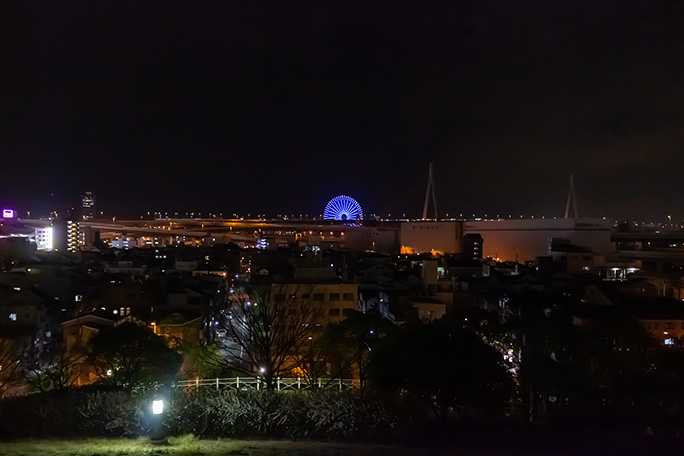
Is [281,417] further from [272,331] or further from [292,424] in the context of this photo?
[272,331]

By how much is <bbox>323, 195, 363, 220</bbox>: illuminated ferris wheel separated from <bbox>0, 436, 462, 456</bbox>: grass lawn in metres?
34.9

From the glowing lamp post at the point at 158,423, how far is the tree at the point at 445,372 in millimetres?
1574

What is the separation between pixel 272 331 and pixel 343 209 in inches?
1283

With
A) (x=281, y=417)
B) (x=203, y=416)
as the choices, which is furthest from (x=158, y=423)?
(x=281, y=417)

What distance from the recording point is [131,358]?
479 centimetres

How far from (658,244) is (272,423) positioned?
1257 inches

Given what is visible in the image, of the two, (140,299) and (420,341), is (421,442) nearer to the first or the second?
(420,341)

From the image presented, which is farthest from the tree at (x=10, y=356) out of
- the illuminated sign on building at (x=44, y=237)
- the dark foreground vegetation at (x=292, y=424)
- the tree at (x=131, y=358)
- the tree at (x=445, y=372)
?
the illuminated sign on building at (x=44, y=237)

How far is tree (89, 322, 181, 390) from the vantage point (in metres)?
4.64

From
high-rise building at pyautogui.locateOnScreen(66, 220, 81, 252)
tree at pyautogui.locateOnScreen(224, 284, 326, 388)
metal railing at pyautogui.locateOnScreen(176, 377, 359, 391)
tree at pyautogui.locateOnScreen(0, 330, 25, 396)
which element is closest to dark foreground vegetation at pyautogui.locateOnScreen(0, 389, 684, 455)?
metal railing at pyautogui.locateOnScreen(176, 377, 359, 391)

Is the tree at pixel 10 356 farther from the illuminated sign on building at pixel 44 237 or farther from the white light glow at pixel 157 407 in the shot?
the illuminated sign on building at pixel 44 237

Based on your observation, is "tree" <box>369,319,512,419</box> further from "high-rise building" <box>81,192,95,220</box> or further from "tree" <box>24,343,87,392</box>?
"high-rise building" <box>81,192,95,220</box>

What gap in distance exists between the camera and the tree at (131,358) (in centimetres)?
464

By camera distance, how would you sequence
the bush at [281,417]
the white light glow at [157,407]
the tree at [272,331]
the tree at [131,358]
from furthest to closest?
the tree at [272,331] < the tree at [131,358] < the bush at [281,417] < the white light glow at [157,407]
